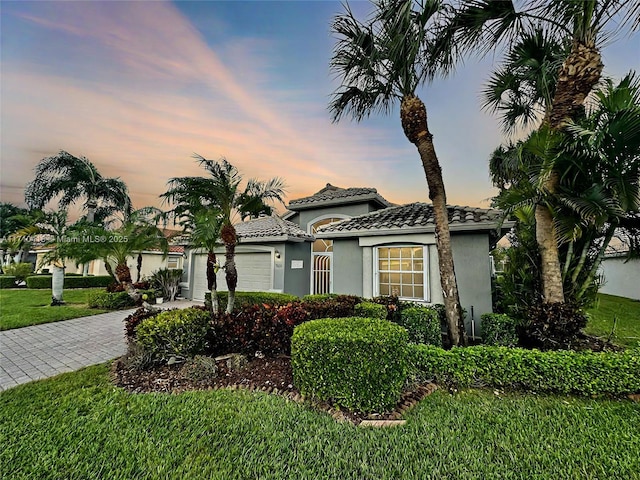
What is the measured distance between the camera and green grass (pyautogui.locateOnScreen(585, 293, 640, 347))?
26.1 ft

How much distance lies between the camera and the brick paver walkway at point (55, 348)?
5.82m

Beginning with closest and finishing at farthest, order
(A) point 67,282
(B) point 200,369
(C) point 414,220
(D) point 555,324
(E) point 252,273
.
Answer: (B) point 200,369, (D) point 555,324, (C) point 414,220, (E) point 252,273, (A) point 67,282

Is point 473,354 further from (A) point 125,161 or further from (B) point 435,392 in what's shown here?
(A) point 125,161

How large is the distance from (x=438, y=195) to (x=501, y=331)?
3.76m

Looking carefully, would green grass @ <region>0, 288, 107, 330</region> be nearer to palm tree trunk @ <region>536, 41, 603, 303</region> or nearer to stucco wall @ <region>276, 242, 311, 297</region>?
stucco wall @ <region>276, 242, 311, 297</region>

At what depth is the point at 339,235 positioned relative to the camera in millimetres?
10258

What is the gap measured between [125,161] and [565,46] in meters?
17.6

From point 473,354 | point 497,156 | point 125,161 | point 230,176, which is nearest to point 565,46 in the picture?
point 473,354

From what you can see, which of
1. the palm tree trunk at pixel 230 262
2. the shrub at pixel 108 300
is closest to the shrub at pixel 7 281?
the shrub at pixel 108 300

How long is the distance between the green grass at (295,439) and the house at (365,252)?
14.3 feet

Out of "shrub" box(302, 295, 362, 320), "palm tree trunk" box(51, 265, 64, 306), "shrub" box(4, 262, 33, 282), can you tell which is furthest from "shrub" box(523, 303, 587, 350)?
"shrub" box(4, 262, 33, 282)

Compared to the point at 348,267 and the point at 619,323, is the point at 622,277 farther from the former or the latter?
the point at 348,267

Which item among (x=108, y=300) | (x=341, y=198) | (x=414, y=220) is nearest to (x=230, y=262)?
(x=414, y=220)

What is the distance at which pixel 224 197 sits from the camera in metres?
7.91
